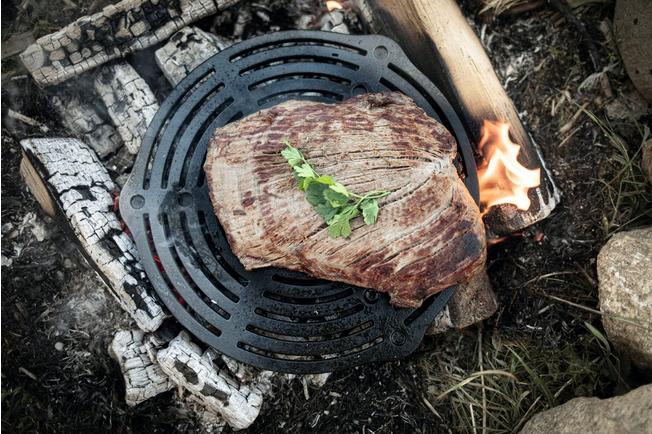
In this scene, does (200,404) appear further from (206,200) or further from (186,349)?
(206,200)

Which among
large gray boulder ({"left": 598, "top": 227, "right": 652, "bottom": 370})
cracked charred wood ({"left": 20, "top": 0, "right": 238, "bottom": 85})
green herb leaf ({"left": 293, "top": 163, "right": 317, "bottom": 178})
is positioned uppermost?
cracked charred wood ({"left": 20, "top": 0, "right": 238, "bottom": 85})

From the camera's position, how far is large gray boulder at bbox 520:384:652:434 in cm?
267

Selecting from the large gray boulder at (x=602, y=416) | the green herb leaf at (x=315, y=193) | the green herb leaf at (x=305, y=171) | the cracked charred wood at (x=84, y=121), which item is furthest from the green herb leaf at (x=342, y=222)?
the cracked charred wood at (x=84, y=121)

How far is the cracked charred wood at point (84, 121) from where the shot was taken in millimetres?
4012

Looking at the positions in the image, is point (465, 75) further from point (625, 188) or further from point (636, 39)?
point (625, 188)

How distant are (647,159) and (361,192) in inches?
81.9

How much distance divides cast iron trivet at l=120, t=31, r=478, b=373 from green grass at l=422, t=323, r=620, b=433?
0.54m

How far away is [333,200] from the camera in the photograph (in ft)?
9.77

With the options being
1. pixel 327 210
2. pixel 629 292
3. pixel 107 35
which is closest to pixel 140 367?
pixel 327 210

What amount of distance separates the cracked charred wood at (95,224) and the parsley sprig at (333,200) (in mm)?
1294

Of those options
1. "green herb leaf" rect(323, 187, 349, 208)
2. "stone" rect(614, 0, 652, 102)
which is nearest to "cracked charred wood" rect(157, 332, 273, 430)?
"green herb leaf" rect(323, 187, 349, 208)

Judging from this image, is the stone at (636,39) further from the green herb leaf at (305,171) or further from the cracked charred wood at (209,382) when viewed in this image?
the cracked charred wood at (209,382)

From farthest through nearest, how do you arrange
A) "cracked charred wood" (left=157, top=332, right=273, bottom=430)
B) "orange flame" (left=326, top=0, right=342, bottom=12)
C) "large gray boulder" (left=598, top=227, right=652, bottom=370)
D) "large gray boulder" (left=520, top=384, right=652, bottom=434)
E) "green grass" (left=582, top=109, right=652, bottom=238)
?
"orange flame" (left=326, top=0, right=342, bottom=12) < "green grass" (left=582, top=109, right=652, bottom=238) < "cracked charred wood" (left=157, top=332, right=273, bottom=430) < "large gray boulder" (left=598, top=227, right=652, bottom=370) < "large gray boulder" (left=520, top=384, right=652, bottom=434)

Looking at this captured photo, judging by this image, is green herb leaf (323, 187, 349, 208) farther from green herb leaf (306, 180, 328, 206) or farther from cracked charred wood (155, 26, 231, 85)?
cracked charred wood (155, 26, 231, 85)
